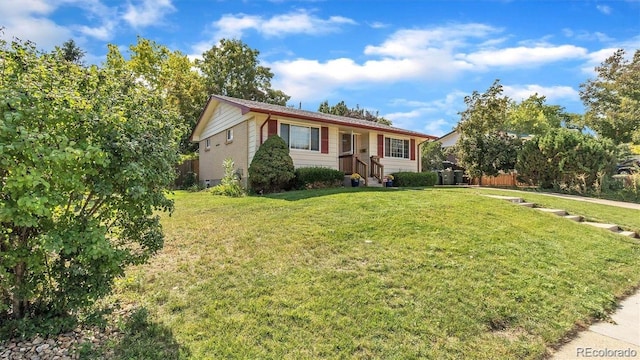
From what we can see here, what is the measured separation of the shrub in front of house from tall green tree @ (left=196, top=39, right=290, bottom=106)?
2095cm

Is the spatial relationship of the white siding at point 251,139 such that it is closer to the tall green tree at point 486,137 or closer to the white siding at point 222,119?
the white siding at point 222,119

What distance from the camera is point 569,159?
15367 millimetres

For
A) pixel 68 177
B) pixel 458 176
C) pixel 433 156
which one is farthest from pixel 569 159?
pixel 68 177

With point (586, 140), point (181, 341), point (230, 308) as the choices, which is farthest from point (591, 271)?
point (586, 140)

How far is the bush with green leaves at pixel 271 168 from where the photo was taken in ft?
40.5

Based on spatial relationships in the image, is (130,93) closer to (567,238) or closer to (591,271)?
(591,271)

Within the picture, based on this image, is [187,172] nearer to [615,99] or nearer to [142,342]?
[142,342]

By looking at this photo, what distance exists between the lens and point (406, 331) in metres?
3.27

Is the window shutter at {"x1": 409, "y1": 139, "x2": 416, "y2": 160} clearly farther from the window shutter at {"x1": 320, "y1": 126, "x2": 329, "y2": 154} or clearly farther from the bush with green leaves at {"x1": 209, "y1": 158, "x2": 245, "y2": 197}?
the bush with green leaves at {"x1": 209, "y1": 158, "x2": 245, "y2": 197}

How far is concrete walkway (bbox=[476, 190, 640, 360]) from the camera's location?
123 inches

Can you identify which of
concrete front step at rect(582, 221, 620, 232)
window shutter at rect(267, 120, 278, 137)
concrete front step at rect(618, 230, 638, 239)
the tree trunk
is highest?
window shutter at rect(267, 120, 278, 137)

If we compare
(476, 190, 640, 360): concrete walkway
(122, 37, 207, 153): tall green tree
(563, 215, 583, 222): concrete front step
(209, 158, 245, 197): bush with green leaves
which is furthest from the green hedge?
(122, 37, 207, 153): tall green tree

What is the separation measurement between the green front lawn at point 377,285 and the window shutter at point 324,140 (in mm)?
8356

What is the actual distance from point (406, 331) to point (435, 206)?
5.03 meters
